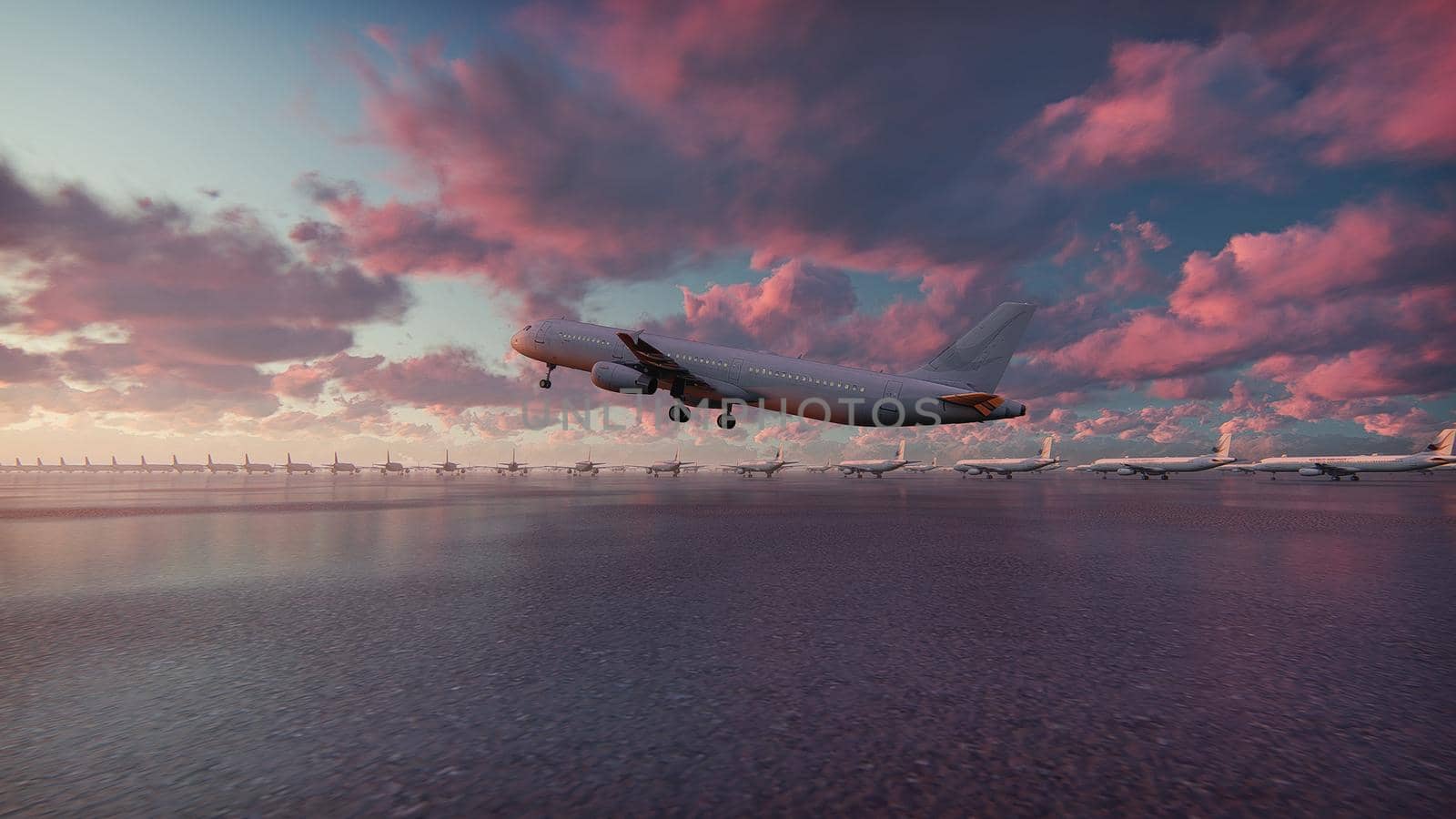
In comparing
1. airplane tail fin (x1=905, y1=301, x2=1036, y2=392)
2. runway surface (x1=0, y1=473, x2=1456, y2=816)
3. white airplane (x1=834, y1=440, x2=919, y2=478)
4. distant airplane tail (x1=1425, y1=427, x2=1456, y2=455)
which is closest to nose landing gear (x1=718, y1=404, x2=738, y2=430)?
airplane tail fin (x1=905, y1=301, x2=1036, y2=392)

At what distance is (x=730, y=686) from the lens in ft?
14.8

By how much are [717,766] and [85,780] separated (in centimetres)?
322

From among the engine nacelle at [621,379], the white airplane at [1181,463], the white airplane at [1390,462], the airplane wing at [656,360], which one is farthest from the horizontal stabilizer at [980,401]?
the white airplane at [1390,462]

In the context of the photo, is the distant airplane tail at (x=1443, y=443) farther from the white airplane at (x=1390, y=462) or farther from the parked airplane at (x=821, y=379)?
the parked airplane at (x=821, y=379)

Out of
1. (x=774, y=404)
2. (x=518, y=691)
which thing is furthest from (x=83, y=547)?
(x=774, y=404)

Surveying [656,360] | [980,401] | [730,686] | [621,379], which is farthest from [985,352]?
[730,686]

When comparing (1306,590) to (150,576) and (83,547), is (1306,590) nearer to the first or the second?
(150,576)

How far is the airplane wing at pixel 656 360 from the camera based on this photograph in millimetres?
35594

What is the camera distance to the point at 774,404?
1521 inches

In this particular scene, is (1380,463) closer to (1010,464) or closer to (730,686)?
(1010,464)

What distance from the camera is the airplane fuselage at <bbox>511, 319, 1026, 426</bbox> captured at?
3656 centimetres

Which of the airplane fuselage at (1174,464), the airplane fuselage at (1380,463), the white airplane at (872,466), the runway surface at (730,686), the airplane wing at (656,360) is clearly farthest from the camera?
the white airplane at (872,466)

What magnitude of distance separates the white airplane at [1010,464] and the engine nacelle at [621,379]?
69153 mm

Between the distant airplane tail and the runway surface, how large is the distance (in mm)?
99634
